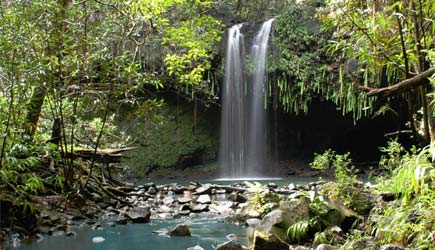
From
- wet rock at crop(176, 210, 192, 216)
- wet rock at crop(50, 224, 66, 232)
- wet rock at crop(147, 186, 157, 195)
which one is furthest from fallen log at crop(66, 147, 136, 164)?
wet rock at crop(147, 186, 157, 195)

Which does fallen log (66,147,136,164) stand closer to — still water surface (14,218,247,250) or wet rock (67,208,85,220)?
wet rock (67,208,85,220)

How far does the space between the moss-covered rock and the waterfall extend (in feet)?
2.01

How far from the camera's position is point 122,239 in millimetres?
5066

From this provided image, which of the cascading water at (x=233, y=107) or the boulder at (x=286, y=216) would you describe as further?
the cascading water at (x=233, y=107)

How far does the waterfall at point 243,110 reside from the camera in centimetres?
1588

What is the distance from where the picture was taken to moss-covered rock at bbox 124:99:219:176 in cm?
1638

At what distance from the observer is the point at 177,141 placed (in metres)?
16.8

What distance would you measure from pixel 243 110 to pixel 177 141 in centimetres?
264

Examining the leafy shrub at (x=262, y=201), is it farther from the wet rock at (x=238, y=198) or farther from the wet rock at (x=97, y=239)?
the wet rock at (x=97, y=239)

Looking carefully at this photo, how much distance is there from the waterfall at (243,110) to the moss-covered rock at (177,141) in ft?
2.01

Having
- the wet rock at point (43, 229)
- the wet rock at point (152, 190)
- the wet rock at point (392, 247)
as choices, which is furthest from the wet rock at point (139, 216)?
the wet rock at point (392, 247)

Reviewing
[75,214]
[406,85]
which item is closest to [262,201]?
[75,214]

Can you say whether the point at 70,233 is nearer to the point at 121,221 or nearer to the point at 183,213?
the point at 121,221

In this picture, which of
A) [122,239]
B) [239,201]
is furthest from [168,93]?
[122,239]
